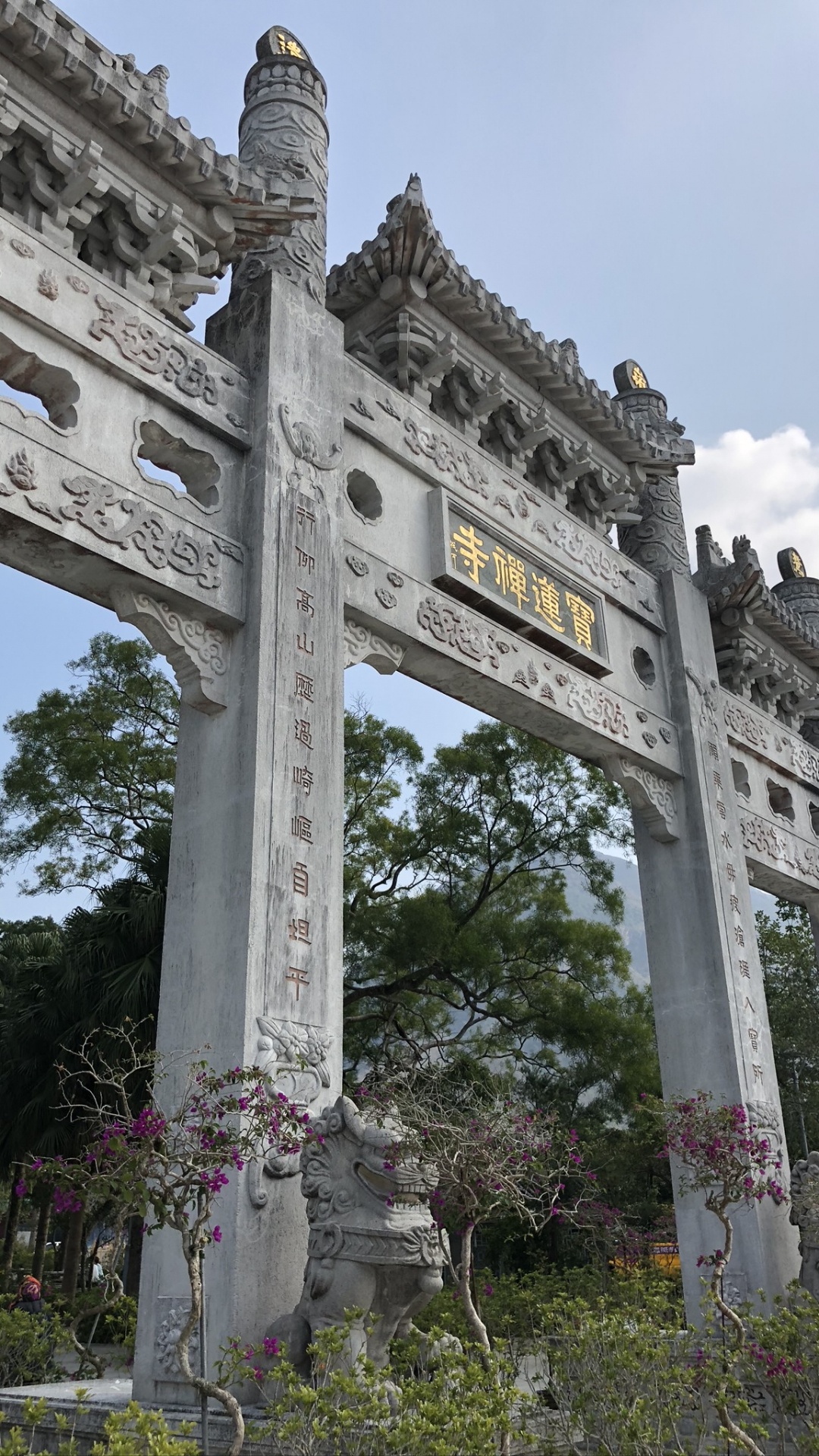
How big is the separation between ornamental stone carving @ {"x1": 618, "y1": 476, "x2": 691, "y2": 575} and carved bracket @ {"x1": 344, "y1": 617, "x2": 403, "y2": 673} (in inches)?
153

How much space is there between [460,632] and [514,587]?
35.6 inches

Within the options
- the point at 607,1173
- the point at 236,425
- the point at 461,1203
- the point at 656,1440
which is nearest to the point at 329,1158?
the point at 461,1203

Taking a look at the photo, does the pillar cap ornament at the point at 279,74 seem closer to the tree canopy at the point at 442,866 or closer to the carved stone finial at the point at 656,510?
the carved stone finial at the point at 656,510

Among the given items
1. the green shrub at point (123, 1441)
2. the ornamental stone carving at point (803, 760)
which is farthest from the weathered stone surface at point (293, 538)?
the ornamental stone carving at point (803, 760)

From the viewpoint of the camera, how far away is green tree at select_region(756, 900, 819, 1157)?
1506cm

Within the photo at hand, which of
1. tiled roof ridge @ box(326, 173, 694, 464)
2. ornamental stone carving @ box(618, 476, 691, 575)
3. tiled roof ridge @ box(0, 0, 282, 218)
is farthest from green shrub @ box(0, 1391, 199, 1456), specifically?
ornamental stone carving @ box(618, 476, 691, 575)

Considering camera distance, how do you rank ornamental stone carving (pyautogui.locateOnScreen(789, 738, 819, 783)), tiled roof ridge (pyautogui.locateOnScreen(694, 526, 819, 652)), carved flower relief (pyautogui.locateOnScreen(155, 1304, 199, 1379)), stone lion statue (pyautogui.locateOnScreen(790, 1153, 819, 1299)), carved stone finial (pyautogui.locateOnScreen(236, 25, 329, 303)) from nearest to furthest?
carved flower relief (pyautogui.locateOnScreen(155, 1304, 199, 1379))
carved stone finial (pyautogui.locateOnScreen(236, 25, 329, 303))
stone lion statue (pyautogui.locateOnScreen(790, 1153, 819, 1299))
tiled roof ridge (pyautogui.locateOnScreen(694, 526, 819, 652))
ornamental stone carving (pyautogui.locateOnScreen(789, 738, 819, 783))

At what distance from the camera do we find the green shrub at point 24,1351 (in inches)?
223

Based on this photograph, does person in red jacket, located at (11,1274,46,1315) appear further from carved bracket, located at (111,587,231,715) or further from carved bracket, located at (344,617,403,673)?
carved bracket, located at (344,617,403,673)

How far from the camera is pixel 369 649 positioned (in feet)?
21.7

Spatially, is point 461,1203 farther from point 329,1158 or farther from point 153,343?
point 153,343

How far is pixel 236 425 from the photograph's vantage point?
6.18 m

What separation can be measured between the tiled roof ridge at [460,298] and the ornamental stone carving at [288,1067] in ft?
16.5

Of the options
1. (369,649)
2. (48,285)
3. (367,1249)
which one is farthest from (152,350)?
(367,1249)
